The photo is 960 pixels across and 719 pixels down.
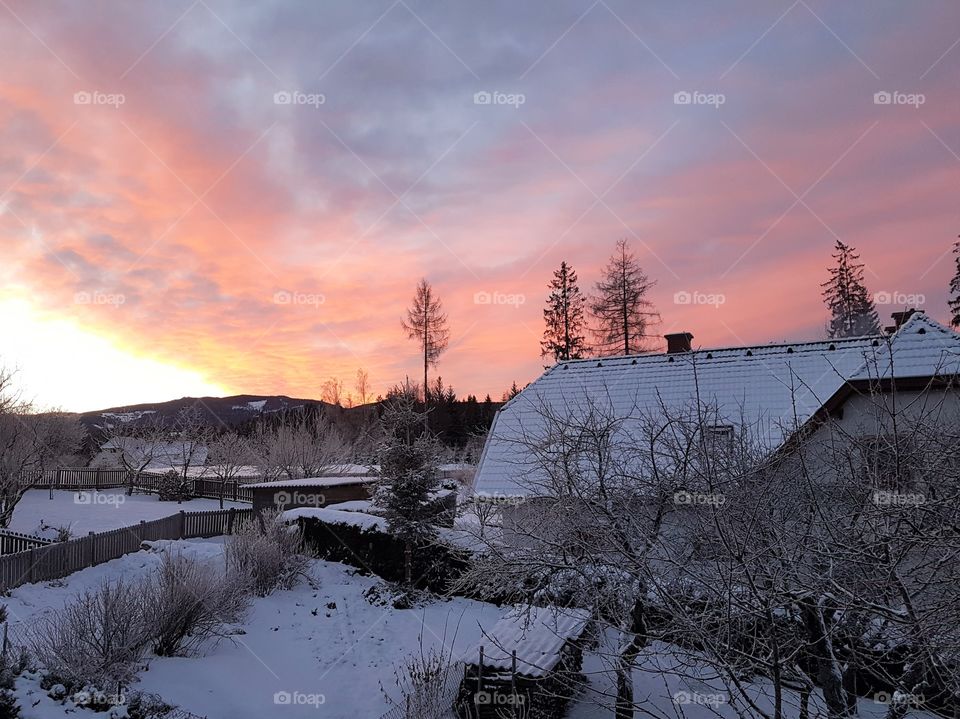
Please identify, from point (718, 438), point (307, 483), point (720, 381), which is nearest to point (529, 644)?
point (718, 438)

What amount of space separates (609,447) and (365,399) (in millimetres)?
56859

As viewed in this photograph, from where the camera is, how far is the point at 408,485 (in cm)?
1697

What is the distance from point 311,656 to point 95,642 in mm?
4299

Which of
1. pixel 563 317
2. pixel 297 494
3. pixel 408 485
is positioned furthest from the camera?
pixel 563 317

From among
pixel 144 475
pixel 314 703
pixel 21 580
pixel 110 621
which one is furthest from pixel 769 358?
pixel 144 475

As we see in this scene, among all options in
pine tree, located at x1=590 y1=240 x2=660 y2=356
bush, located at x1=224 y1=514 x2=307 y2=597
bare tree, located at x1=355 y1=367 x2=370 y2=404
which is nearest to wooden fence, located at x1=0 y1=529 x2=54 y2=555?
bush, located at x1=224 y1=514 x2=307 y2=597

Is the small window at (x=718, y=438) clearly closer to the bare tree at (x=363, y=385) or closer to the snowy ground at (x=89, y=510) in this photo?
the snowy ground at (x=89, y=510)

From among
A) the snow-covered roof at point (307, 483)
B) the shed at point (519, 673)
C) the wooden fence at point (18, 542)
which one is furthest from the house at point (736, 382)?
the wooden fence at point (18, 542)

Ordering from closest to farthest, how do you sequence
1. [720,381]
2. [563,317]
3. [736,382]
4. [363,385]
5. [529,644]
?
[529,644], [736,382], [720,381], [563,317], [363,385]

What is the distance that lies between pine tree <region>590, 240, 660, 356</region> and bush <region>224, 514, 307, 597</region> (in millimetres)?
22541

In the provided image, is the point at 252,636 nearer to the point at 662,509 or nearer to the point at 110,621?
the point at 110,621

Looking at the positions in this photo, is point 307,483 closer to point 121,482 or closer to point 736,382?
point 736,382

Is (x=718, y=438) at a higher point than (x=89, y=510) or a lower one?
higher

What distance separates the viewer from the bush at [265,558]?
50.2 ft
